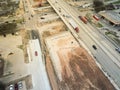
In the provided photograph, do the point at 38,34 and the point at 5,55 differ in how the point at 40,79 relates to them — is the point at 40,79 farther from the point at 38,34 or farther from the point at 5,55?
the point at 38,34

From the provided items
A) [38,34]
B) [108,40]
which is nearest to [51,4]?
[38,34]

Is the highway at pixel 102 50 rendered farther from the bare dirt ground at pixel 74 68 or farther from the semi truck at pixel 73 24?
the bare dirt ground at pixel 74 68

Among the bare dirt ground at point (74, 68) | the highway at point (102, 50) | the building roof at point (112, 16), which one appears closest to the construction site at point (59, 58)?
the bare dirt ground at point (74, 68)

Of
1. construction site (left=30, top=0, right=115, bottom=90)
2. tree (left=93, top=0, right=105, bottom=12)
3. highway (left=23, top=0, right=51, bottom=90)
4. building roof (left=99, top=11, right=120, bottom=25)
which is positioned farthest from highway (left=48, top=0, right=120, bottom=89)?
highway (left=23, top=0, right=51, bottom=90)

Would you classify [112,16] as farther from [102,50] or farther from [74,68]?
[74,68]

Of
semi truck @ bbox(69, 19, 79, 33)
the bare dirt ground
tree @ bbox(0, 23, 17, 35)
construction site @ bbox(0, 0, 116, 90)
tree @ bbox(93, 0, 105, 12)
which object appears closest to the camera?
the bare dirt ground

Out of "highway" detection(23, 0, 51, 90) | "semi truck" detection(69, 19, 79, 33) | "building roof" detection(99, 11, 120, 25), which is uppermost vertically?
"building roof" detection(99, 11, 120, 25)

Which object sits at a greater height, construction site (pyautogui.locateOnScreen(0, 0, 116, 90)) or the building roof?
the building roof

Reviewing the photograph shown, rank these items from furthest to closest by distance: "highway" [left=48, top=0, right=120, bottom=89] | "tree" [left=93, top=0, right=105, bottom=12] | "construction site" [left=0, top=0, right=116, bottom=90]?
"tree" [left=93, top=0, right=105, bottom=12] < "highway" [left=48, top=0, right=120, bottom=89] < "construction site" [left=0, top=0, right=116, bottom=90]

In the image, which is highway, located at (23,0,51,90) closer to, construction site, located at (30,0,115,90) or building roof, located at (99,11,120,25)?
construction site, located at (30,0,115,90)
